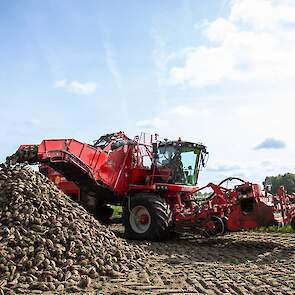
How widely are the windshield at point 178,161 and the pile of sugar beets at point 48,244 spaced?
3.70 meters

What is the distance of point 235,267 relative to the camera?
7.68m

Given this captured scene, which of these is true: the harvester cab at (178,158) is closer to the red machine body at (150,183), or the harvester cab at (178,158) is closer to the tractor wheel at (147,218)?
the red machine body at (150,183)

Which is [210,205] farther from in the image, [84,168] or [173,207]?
[84,168]

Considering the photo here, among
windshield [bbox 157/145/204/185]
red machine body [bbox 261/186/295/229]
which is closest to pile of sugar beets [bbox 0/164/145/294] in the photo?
red machine body [bbox 261/186/295/229]

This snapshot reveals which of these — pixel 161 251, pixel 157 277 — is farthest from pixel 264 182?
pixel 157 277

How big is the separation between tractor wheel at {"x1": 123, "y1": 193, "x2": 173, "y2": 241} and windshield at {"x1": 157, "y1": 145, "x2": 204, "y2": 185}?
0.83 meters

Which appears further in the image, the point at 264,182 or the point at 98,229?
the point at 264,182

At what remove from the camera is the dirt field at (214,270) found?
20.2ft

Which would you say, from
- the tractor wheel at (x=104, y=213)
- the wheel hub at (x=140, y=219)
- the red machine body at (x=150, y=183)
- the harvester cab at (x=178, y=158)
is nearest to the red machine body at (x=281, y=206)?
the red machine body at (x=150, y=183)

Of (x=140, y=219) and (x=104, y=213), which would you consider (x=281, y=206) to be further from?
(x=104, y=213)

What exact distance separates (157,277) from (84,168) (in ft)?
18.3

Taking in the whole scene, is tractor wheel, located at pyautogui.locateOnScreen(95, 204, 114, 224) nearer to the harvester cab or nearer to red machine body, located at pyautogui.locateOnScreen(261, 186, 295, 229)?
the harvester cab

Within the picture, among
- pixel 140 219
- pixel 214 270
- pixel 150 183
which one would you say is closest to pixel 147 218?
pixel 140 219

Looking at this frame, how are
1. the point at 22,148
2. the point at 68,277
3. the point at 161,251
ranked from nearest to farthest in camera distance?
the point at 68,277 < the point at 161,251 < the point at 22,148
